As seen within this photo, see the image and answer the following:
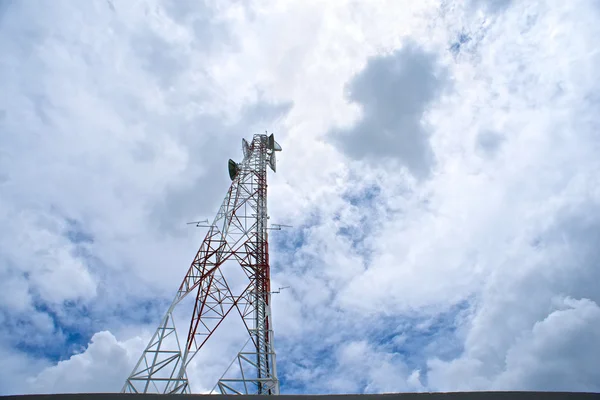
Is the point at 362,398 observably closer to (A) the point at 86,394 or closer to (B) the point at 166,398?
(B) the point at 166,398

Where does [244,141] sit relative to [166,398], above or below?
above

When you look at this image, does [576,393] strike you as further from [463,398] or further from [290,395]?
[290,395]

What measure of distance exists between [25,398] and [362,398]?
534cm

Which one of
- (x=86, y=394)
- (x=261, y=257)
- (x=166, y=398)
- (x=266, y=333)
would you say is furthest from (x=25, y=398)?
(x=261, y=257)

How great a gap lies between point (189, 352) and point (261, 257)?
661 centimetres

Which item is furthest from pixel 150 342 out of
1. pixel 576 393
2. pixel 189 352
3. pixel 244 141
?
pixel 244 141

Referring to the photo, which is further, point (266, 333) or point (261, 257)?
point (261, 257)

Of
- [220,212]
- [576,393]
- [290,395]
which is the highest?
[220,212]

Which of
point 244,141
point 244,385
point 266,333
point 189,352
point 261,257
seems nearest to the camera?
point 244,385

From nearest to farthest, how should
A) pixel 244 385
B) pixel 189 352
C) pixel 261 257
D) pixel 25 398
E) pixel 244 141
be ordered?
1. pixel 25 398
2. pixel 244 385
3. pixel 189 352
4. pixel 261 257
5. pixel 244 141

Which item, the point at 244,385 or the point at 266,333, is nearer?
the point at 244,385

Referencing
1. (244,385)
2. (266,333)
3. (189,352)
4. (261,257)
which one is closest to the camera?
(244,385)

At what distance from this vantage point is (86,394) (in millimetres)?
5426

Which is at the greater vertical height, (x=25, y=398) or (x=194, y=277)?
(x=194, y=277)
